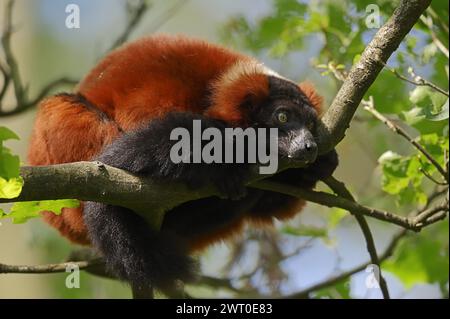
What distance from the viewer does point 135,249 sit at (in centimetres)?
440

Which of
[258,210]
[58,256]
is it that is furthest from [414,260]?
[58,256]

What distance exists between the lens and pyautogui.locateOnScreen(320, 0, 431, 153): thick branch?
380 cm

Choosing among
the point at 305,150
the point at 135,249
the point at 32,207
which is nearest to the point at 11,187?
the point at 32,207

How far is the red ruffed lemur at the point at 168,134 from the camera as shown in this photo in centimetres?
421

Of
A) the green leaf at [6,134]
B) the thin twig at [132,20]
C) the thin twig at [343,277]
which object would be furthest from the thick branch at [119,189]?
the thin twig at [132,20]

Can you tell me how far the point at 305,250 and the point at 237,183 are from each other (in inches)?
124

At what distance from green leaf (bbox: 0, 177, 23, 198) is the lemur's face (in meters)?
1.67

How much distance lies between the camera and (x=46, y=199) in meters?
3.38

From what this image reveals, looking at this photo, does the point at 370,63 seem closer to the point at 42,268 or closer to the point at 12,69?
the point at 42,268

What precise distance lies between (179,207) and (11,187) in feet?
6.36

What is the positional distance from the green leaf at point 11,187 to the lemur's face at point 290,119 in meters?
1.67

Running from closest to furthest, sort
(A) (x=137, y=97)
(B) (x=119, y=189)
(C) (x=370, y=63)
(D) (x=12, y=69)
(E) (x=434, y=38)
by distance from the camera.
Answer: (B) (x=119, y=189) → (C) (x=370, y=63) → (A) (x=137, y=97) → (E) (x=434, y=38) → (D) (x=12, y=69)

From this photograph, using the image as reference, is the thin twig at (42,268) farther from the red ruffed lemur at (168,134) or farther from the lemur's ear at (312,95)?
the lemur's ear at (312,95)
